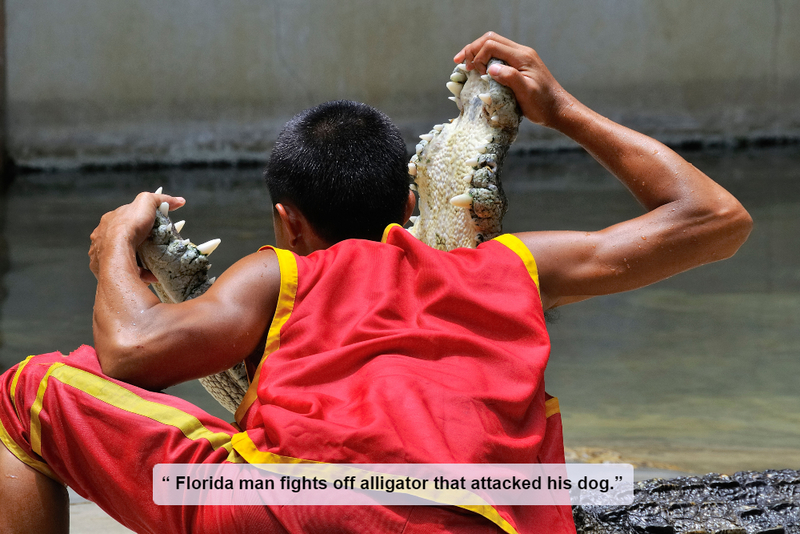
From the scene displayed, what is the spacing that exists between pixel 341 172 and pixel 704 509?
818 mm

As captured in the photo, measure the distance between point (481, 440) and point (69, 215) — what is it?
6.18m

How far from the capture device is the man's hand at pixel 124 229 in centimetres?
122

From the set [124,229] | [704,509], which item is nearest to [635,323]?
[704,509]

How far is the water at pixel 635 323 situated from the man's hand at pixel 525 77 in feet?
1.24

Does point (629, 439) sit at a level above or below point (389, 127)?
below

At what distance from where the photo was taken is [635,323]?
4.06 meters

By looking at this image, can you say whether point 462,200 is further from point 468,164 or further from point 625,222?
point 625,222

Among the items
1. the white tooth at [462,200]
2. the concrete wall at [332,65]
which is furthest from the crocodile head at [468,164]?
the concrete wall at [332,65]

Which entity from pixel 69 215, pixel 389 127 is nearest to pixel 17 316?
pixel 69 215

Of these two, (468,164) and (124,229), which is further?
(468,164)

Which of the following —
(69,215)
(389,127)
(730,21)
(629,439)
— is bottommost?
(69,215)

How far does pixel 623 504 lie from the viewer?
135 cm

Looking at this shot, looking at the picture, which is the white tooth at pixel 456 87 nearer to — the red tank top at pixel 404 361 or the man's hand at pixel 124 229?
the red tank top at pixel 404 361

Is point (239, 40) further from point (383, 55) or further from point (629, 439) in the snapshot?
point (629, 439)
